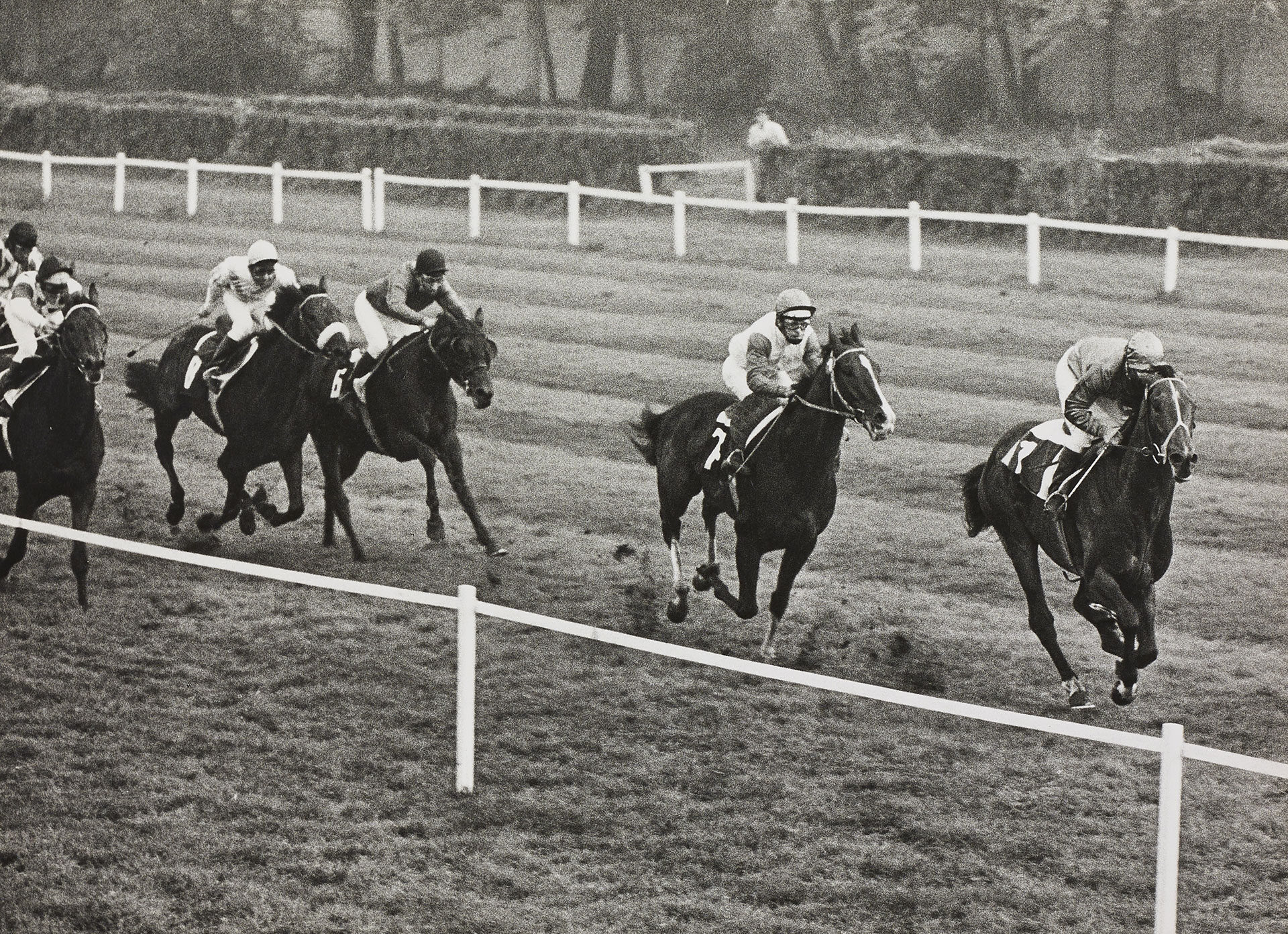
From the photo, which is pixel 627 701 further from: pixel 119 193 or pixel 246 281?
pixel 119 193

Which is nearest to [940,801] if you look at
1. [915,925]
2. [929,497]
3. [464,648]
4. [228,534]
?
[915,925]

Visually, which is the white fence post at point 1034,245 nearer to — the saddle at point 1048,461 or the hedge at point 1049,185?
the hedge at point 1049,185

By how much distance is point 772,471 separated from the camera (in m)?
9.73

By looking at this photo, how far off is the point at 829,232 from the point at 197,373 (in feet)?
26.1

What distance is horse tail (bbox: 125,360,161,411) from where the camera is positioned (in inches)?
478

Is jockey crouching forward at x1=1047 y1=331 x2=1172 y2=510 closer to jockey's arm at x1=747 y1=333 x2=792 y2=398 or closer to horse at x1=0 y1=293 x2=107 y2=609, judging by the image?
jockey's arm at x1=747 y1=333 x2=792 y2=398

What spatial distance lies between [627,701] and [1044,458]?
2529mm

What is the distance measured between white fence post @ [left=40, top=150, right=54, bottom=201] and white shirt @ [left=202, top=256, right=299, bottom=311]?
3.55m

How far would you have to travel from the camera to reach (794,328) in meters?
9.56

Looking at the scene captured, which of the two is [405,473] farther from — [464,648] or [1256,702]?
[1256,702]

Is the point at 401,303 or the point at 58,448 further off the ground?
the point at 401,303

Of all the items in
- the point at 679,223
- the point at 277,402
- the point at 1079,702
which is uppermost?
the point at 679,223

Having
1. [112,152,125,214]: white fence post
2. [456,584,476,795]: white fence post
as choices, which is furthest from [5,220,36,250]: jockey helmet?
[456,584,476,795]: white fence post

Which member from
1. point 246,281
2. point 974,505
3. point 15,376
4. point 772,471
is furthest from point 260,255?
point 974,505
